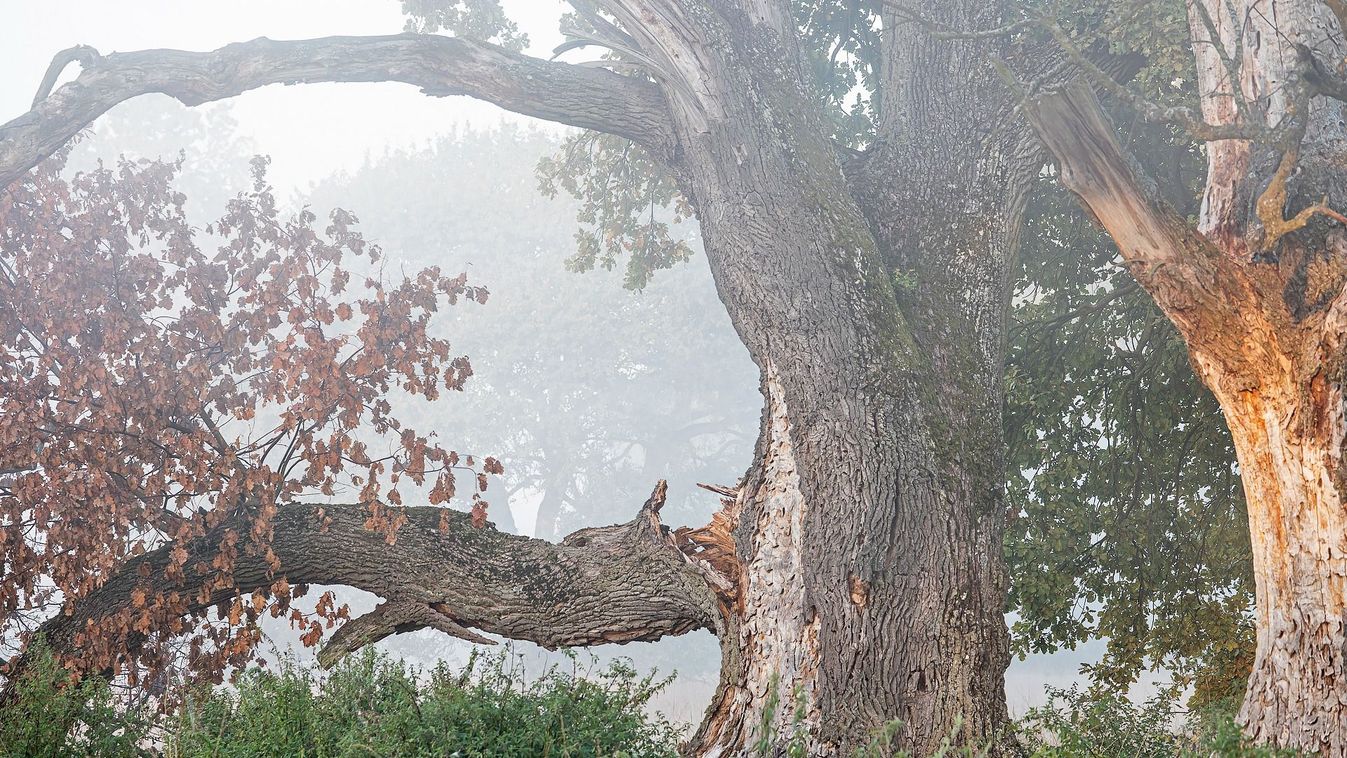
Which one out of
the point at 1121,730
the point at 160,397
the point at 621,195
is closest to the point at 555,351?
the point at 621,195

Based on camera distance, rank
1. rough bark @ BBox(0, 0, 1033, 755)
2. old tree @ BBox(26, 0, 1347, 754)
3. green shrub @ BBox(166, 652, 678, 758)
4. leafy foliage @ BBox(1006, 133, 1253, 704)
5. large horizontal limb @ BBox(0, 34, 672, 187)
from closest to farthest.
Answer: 1. green shrub @ BBox(166, 652, 678, 758)
2. old tree @ BBox(26, 0, 1347, 754)
3. rough bark @ BBox(0, 0, 1033, 755)
4. large horizontal limb @ BBox(0, 34, 672, 187)
5. leafy foliage @ BBox(1006, 133, 1253, 704)

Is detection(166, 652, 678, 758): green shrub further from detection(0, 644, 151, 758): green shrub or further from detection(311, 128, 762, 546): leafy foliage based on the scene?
detection(311, 128, 762, 546): leafy foliage

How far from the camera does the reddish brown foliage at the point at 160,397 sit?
7254 millimetres

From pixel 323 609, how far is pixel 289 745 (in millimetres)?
2749

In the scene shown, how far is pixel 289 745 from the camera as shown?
508cm

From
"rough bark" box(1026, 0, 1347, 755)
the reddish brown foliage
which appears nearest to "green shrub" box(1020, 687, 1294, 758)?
"rough bark" box(1026, 0, 1347, 755)

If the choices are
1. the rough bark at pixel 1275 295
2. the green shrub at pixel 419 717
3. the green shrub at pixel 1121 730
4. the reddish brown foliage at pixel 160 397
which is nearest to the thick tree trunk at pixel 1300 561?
the rough bark at pixel 1275 295

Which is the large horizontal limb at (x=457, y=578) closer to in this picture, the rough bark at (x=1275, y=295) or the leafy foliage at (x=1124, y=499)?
the rough bark at (x=1275, y=295)

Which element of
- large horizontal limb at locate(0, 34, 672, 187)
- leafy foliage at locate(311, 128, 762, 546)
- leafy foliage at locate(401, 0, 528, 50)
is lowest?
large horizontal limb at locate(0, 34, 672, 187)

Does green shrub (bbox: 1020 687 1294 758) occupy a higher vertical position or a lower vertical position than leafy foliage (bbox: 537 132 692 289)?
lower

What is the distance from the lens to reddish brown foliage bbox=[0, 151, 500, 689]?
23.8ft

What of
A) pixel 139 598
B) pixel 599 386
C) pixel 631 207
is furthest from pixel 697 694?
pixel 139 598

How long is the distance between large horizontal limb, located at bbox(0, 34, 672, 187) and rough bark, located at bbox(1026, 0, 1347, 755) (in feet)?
11.1

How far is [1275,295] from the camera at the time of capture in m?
5.77
